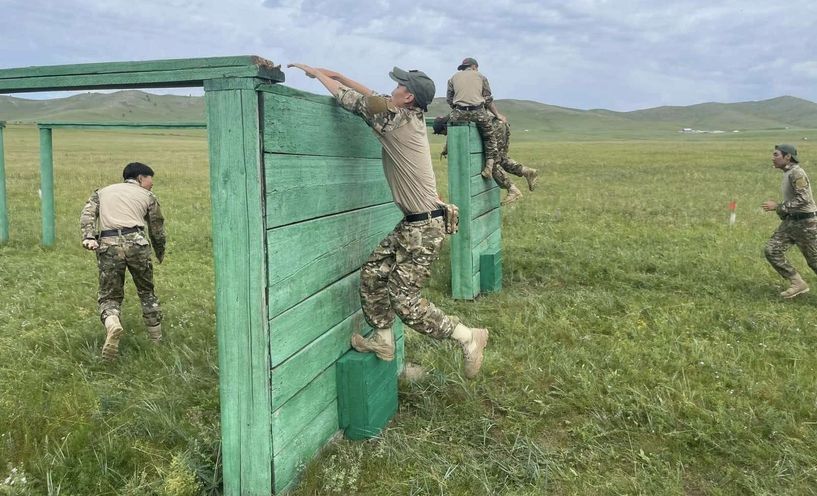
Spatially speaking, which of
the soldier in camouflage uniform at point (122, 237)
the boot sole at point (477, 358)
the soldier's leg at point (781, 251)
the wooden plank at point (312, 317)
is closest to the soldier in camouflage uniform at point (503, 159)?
the soldier's leg at point (781, 251)

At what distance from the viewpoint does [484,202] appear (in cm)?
841

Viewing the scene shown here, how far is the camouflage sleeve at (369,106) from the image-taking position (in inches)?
144

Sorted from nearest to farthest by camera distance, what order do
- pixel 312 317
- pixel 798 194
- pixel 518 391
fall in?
1. pixel 312 317
2. pixel 518 391
3. pixel 798 194

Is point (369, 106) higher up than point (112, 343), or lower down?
higher up

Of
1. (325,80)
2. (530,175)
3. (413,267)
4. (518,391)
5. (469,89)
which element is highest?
(469,89)

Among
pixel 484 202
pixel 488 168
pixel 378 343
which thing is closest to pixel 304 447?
pixel 378 343

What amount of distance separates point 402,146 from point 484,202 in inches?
179

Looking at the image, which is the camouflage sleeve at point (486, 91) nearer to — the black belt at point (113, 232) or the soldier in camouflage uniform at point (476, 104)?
the soldier in camouflage uniform at point (476, 104)

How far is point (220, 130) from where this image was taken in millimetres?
2994

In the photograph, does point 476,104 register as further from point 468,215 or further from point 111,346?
point 111,346

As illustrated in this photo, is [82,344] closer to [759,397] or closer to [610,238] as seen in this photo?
[759,397]

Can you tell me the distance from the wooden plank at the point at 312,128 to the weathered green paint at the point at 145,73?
0.17m

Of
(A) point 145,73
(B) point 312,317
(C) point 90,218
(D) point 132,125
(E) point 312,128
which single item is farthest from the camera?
(D) point 132,125

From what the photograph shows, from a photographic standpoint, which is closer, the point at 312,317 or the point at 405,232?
the point at 312,317
